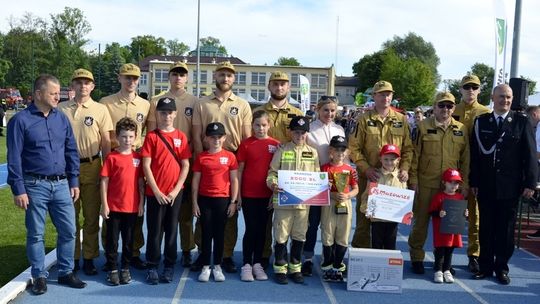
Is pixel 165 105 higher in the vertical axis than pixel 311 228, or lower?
higher

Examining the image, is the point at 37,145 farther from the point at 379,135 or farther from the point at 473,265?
the point at 473,265

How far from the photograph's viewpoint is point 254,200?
6277mm

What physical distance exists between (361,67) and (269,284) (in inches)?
3763

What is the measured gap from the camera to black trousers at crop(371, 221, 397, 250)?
6.42 m

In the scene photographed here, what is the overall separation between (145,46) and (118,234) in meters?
110

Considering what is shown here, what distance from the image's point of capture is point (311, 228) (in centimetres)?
648

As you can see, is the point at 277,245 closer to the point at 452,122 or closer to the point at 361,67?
the point at 452,122

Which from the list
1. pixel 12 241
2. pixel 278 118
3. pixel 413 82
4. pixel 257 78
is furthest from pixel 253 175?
pixel 257 78

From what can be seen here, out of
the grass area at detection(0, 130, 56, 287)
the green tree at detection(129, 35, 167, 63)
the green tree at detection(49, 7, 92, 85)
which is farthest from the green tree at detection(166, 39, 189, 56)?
the grass area at detection(0, 130, 56, 287)

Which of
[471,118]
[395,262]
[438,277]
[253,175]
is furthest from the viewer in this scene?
[471,118]

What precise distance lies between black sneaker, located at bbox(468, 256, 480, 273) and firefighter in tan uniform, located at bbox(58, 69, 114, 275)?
184 inches

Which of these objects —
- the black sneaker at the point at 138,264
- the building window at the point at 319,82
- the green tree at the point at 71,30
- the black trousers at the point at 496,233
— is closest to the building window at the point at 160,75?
the green tree at the point at 71,30

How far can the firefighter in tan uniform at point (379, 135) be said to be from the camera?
21.2 feet

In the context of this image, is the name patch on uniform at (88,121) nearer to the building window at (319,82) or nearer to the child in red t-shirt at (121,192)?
the child in red t-shirt at (121,192)
